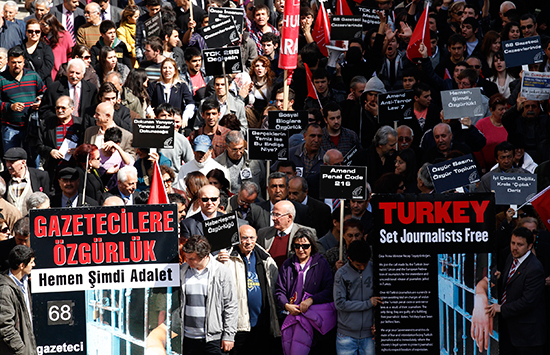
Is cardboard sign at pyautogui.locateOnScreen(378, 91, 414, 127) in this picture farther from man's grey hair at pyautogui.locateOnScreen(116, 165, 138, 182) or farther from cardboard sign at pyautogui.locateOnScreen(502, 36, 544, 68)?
man's grey hair at pyautogui.locateOnScreen(116, 165, 138, 182)

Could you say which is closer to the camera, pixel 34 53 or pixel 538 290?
pixel 538 290

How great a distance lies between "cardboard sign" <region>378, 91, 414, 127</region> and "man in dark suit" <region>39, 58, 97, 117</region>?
3996mm

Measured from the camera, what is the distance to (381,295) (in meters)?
7.84

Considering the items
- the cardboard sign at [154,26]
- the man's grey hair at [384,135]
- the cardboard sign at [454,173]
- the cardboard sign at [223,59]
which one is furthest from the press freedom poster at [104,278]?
the cardboard sign at [154,26]

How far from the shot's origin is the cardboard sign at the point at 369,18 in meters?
15.2

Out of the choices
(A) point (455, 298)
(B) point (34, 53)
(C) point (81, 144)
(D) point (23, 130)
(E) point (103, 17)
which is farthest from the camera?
(E) point (103, 17)

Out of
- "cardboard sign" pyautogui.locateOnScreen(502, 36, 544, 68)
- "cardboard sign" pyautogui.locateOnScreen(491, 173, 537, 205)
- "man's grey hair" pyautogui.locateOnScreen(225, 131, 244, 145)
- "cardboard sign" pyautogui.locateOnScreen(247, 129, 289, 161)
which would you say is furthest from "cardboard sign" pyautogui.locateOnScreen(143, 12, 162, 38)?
"cardboard sign" pyautogui.locateOnScreen(491, 173, 537, 205)

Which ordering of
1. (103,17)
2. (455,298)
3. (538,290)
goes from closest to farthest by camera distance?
(455,298) < (538,290) < (103,17)

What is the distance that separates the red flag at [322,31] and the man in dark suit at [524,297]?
23.7 ft

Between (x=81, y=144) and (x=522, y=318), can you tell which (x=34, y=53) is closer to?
(x=81, y=144)

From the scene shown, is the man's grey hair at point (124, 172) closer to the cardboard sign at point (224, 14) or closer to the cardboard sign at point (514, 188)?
the cardboard sign at point (224, 14)

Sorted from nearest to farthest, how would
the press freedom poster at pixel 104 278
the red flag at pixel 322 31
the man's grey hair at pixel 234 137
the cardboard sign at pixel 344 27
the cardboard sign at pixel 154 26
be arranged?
the press freedom poster at pixel 104 278
the man's grey hair at pixel 234 137
the cardboard sign at pixel 344 27
the cardboard sign at pixel 154 26
the red flag at pixel 322 31

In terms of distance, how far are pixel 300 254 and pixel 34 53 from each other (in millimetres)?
6630

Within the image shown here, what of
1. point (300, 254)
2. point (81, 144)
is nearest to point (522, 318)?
point (300, 254)
